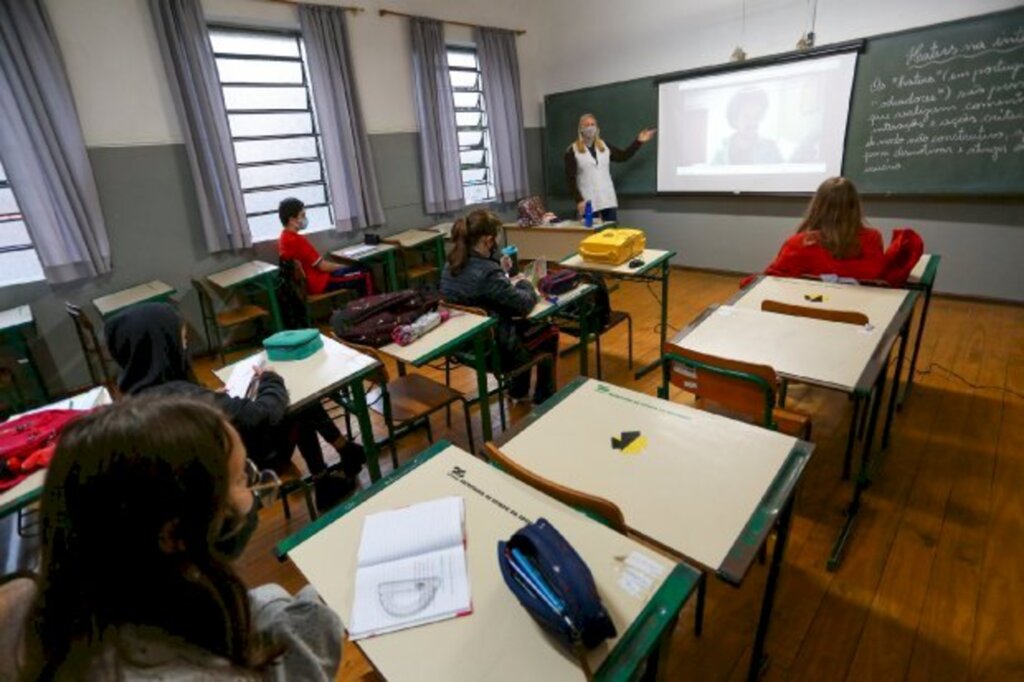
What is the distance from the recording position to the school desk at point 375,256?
459cm

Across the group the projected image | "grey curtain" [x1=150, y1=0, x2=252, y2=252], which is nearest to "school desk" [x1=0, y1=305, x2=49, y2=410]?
"grey curtain" [x1=150, y1=0, x2=252, y2=252]

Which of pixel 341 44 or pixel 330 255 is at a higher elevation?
pixel 341 44

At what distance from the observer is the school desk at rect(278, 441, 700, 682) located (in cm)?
79

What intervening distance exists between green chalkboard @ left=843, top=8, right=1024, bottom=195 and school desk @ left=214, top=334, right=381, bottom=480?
4.31m

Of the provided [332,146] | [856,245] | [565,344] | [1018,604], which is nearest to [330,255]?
[332,146]

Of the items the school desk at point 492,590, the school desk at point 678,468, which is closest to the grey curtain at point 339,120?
the school desk at point 678,468

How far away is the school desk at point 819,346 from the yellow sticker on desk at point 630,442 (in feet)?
1.75

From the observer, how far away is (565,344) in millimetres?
3861

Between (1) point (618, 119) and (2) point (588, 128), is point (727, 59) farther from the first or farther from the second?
(2) point (588, 128)

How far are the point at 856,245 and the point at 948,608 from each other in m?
1.63

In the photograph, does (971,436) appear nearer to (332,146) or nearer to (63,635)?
(63,635)

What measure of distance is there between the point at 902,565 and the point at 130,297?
4621 millimetres

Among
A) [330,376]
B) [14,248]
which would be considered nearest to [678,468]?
[330,376]

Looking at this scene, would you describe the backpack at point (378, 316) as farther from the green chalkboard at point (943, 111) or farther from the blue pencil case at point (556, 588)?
the green chalkboard at point (943, 111)
